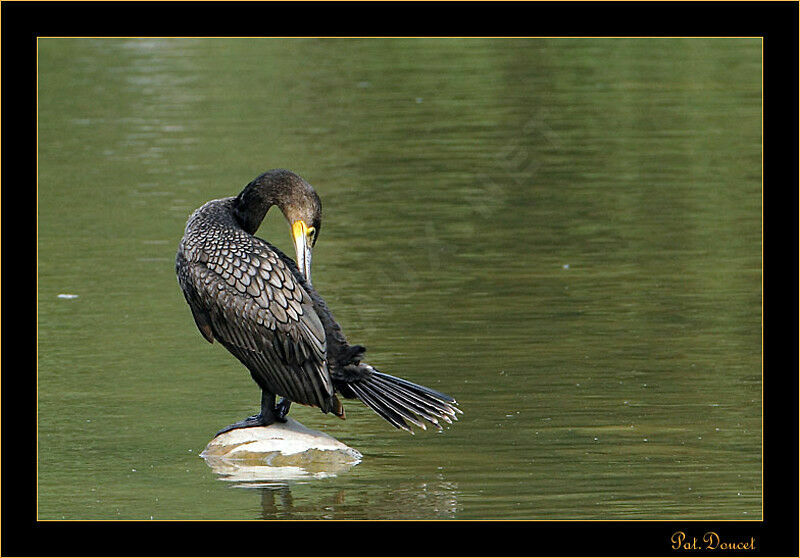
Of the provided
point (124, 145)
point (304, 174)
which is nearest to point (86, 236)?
point (304, 174)

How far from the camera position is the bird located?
23.6ft

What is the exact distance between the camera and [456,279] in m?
11.1

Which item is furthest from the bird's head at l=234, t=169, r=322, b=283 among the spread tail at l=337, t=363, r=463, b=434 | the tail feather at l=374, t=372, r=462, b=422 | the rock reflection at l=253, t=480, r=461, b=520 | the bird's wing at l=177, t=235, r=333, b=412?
the rock reflection at l=253, t=480, r=461, b=520

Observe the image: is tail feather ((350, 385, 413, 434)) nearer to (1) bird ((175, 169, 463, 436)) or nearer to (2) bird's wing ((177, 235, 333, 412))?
(1) bird ((175, 169, 463, 436))

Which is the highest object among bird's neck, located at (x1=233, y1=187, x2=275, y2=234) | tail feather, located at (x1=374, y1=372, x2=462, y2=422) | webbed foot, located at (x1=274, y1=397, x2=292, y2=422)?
bird's neck, located at (x1=233, y1=187, x2=275, y2=234)

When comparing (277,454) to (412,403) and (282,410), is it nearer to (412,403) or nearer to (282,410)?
(282,410)

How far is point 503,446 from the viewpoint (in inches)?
295

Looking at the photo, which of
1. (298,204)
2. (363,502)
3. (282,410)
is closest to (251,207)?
(298,204)

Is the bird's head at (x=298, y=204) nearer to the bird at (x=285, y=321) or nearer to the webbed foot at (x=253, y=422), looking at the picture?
the bird at (x=285, y=321)

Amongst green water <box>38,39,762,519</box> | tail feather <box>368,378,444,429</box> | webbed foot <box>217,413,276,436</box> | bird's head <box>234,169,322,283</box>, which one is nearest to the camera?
green water <box>38,39,762,519</box>

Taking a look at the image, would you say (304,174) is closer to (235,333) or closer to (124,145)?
(124,145)

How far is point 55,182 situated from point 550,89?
694 centimetres

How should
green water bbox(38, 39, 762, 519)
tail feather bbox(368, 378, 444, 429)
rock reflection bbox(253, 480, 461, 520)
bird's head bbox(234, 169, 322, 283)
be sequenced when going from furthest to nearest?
1. bird's head bbox(234, 169, 322, 283)
2. tail feather bbox(368, 378, 444, 429)
3. green water bbox(38, 39, 762, 519)
4. rock reflection bbox(253, 480, 461, 520)

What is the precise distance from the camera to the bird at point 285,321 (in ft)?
23.6
